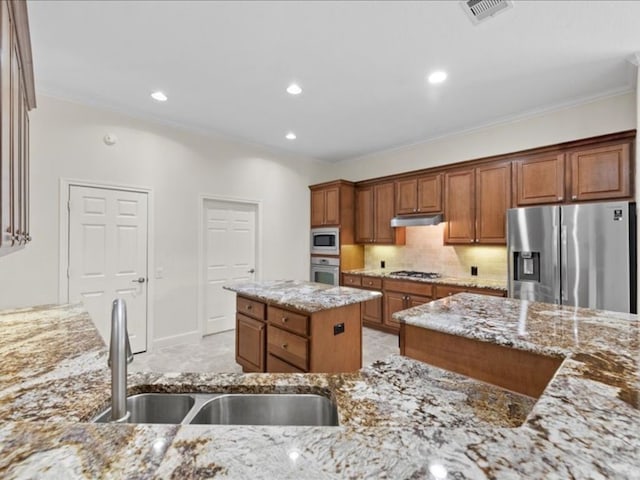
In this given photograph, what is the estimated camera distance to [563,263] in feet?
9.80

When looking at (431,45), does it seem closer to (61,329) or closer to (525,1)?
(525,1)

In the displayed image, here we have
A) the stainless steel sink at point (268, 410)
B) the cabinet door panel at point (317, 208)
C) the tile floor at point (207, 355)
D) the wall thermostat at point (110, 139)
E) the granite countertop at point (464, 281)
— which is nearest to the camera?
the stainless steel sink at point (268, 410)

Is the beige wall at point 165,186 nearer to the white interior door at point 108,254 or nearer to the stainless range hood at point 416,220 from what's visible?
the white interior door at point 108,254

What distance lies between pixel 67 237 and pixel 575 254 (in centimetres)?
509

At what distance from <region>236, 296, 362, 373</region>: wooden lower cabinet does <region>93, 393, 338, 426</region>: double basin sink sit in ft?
4.16

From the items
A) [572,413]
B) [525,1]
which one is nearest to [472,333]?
[572,413]

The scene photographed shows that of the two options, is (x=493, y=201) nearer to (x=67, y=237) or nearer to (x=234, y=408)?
(x=234, y=408)

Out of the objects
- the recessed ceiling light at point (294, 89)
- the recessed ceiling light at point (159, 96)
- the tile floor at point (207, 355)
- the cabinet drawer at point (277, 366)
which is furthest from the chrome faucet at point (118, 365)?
the recessed ceiling light at point (159, 96)

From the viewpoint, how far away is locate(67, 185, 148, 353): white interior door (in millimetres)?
3303

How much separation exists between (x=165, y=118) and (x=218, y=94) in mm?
1015

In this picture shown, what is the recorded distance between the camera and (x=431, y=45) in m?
2.40

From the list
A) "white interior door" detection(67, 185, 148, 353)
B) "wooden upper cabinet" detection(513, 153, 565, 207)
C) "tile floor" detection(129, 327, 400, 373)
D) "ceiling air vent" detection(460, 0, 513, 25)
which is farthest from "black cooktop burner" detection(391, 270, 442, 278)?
"white interior door" detection(67, 185, 148, 353)

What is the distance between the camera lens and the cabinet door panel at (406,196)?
451 centimetres

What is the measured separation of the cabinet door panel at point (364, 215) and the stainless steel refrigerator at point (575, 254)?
2123mm
